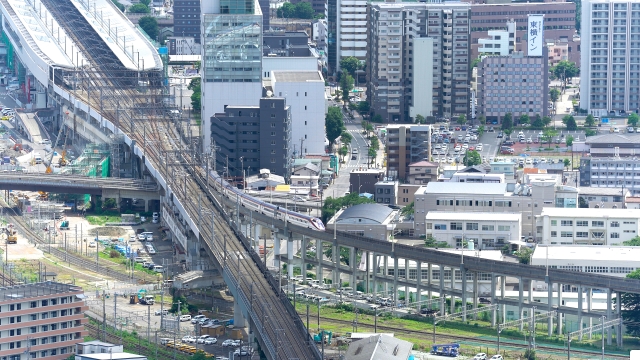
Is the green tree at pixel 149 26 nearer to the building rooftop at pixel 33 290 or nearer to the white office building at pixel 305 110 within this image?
the white office building at pixel 305 110

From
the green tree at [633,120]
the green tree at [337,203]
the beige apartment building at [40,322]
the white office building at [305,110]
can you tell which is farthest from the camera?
the green tree at [633,120]

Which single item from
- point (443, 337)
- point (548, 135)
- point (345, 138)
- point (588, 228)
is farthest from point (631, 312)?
point (548, 135)

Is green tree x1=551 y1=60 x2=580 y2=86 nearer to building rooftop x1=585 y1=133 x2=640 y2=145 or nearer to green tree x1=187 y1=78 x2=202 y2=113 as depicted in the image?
green tree x1=187 y1=78 x2=202 y2=113

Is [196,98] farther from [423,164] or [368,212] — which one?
[368,212]

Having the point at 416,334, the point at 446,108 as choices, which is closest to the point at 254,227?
the point at 416,334

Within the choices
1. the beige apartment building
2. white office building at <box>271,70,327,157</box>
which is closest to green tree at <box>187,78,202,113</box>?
white office building at <box>271,70,327,157</box>

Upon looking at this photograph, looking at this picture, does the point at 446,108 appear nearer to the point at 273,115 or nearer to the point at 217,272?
the point at 273,115

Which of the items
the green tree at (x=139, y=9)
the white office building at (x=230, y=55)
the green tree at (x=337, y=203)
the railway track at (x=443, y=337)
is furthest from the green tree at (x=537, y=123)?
the railway track at (x=443, y=337)
